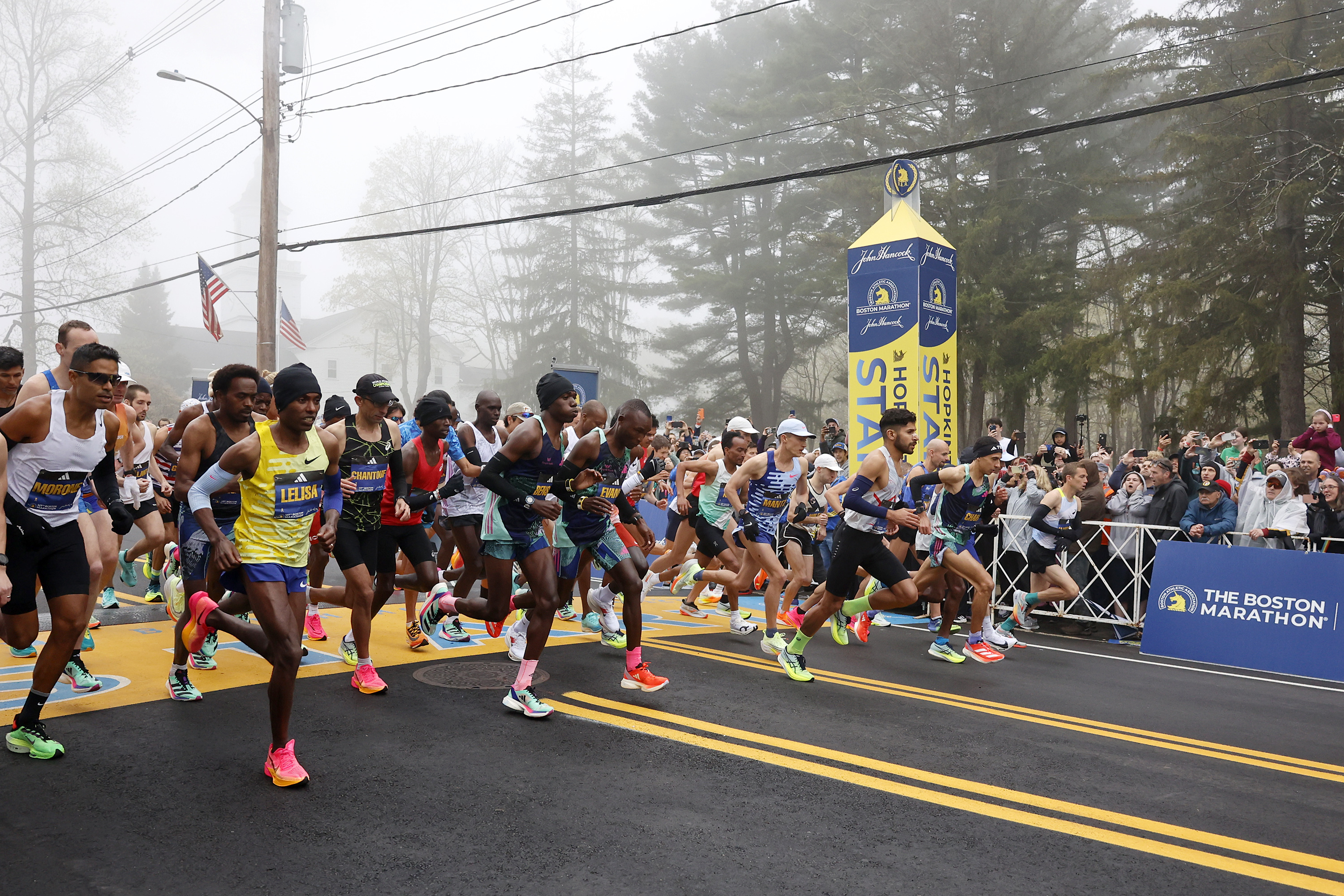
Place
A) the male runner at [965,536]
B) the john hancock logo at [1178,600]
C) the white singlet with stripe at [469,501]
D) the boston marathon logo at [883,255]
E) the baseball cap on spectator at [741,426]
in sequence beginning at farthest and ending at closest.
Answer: the boston marathon logo at [883,255] < the baseball cap on spectator at [741,426] < the john hancock logo at [1178,600] < the white singlet with stripe at [469,501] < the male runner at [965,536]

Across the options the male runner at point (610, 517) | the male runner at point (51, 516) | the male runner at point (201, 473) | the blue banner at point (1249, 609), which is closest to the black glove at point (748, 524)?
the male runner at point (610, 517)

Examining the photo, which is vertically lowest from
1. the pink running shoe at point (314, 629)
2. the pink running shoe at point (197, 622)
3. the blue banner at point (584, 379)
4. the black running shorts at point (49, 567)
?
the pink running shoe at point (314, 629)

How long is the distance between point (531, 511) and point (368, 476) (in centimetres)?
157

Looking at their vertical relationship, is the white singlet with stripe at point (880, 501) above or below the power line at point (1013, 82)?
below

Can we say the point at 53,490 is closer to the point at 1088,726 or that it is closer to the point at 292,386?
the point at 292,386

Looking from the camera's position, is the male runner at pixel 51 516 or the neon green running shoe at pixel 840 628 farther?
the neon green running shoe at pixel 840 628

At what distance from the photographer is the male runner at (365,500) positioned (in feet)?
21.8

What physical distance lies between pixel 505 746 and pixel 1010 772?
2.86 metres

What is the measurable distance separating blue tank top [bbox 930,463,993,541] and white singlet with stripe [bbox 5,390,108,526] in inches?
267

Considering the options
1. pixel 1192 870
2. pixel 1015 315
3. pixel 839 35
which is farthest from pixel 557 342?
pixel 1192 870

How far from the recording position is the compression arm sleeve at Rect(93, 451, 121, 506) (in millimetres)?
5574

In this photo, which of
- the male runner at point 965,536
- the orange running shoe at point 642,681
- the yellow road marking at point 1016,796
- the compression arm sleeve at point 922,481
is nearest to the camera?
the yellow road marking at point 1016,796

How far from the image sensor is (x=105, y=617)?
9266 millimetres

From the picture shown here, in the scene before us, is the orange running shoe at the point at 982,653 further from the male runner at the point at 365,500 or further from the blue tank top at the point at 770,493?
the male runner at the point at 365,500
